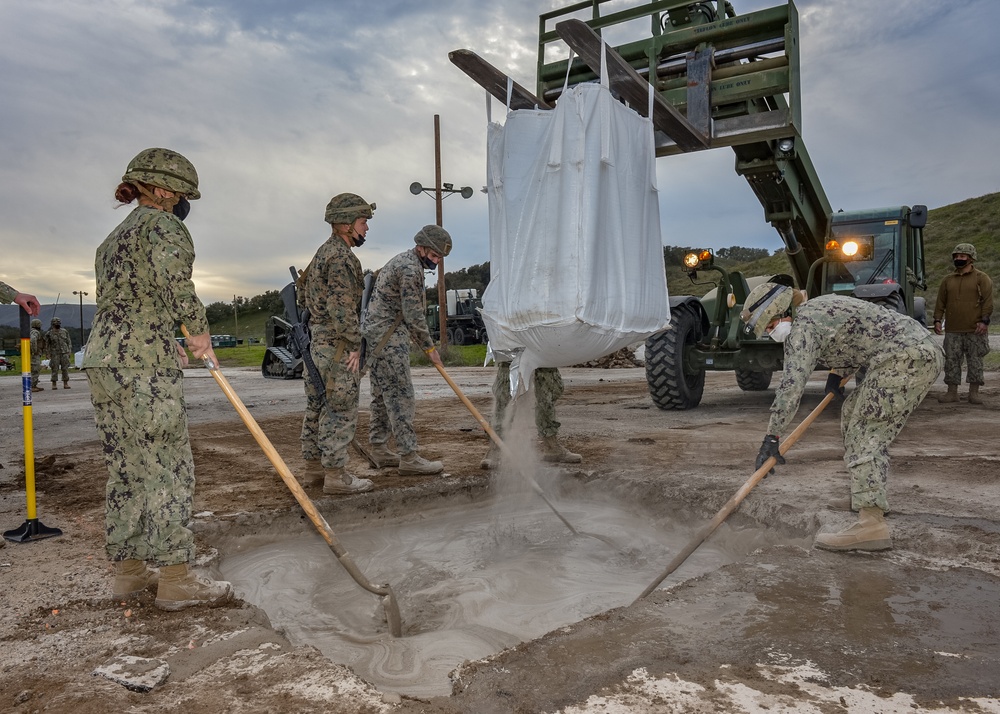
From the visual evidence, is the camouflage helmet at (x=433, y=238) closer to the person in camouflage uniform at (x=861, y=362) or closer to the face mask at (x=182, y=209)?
the face mask at (x=182, y=209)

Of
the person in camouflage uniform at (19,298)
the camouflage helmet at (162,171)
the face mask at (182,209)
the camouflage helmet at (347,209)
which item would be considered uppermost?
the camouflage helmet at (347,209)

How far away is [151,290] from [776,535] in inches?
125

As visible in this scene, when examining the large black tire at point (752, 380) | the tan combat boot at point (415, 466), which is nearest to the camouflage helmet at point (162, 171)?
the tan combat boot at point (415, 466)

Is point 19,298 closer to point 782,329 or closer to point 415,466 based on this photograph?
point 415,466

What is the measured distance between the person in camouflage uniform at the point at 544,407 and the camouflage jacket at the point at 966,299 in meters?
4.45

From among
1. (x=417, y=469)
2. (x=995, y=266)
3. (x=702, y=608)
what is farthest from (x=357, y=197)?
(x=995, y=266)

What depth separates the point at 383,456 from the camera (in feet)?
16.4

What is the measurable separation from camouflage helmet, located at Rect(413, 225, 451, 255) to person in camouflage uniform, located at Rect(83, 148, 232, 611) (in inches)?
83.6

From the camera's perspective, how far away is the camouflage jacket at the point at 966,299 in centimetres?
695

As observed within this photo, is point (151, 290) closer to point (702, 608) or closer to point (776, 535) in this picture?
point (702, 608)

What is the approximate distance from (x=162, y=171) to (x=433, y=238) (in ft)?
7.27

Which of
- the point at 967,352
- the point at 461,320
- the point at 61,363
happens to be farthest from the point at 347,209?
the point at 461,320

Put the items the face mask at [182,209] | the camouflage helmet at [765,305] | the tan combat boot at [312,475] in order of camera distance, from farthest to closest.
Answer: the tan combat boot at [312,475]
the camouflage helmet at [765,305]
the face mask at [182,209]

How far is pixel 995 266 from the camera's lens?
29.7 metres
